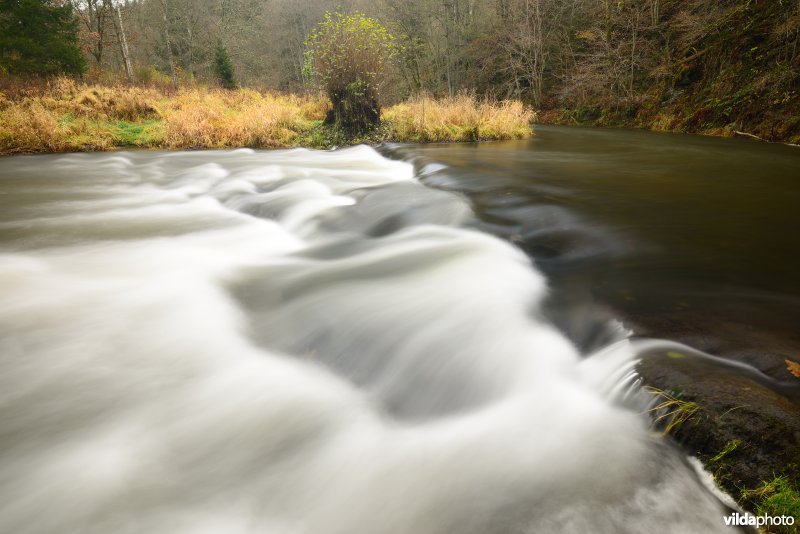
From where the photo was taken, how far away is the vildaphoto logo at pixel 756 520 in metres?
1.54

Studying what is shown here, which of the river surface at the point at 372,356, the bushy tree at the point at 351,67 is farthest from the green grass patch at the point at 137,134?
the river surface at the point at 372,356

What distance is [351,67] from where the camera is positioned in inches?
495

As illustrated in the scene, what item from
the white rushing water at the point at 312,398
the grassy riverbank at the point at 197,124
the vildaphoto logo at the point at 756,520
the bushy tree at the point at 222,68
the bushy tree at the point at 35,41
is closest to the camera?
the vildaphoto logo at the point at 756,520

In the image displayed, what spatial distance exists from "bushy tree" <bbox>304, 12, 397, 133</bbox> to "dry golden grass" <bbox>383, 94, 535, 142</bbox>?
39.2 inches

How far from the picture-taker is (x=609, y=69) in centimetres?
1838

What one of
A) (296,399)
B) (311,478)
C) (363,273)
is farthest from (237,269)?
(311,478)

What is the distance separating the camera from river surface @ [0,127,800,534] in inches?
74.7

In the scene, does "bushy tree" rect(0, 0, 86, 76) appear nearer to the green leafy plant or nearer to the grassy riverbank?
the grassy riverbank

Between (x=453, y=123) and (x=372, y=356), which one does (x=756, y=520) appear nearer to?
(x=372, y=356)

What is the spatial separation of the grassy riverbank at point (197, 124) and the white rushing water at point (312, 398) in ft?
27.0

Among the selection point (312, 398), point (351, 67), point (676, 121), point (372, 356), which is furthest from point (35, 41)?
point (676, 121)

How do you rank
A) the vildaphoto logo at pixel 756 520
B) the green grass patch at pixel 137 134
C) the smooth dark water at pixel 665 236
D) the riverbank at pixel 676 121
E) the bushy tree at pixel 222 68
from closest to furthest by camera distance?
the vildaphoto logo at pixel 756 520, the smooth dark water at pixel 665 236, the riverbank at pixel 676 121, the green grass patch at pixel 137 134, the bushy tree at pixel 222 68

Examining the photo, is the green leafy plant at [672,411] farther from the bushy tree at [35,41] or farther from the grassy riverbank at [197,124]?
the bushy tree at [35,41]

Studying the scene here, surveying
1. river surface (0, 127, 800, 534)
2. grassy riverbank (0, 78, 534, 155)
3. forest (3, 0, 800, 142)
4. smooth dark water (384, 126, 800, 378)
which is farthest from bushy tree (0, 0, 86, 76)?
smooth dark water (384, 126, 800, 378)
